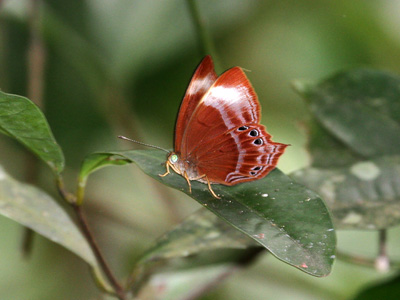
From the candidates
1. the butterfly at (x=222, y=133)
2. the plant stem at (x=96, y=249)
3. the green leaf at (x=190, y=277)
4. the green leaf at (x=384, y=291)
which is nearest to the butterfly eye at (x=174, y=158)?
the butterfly at (x=222, y=133)

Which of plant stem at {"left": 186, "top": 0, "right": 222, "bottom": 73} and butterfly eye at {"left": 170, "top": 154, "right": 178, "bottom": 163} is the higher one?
plant stem at {"left": 186, "top": 0, "right": 222, "bottom": 73}

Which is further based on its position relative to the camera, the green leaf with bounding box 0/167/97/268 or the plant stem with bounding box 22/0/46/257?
the plant stem with bounding box 22/0/46/257

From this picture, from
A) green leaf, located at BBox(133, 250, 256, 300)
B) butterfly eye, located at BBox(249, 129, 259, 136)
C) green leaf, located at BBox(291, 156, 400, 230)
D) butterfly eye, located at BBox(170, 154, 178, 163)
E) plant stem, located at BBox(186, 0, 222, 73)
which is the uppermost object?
plant stem, located at BBox(186, 0, 222, 73)

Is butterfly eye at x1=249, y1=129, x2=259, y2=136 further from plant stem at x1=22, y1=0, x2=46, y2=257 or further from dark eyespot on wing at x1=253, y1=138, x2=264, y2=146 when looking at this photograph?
plant stem at x1=22, y1=0, x2=46, y2=257

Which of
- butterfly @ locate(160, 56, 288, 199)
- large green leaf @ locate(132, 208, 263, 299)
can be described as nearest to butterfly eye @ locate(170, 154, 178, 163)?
butterfly @ locate(160, 56, 288, 199)

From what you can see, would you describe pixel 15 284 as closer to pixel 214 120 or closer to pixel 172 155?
pixel 172 155
